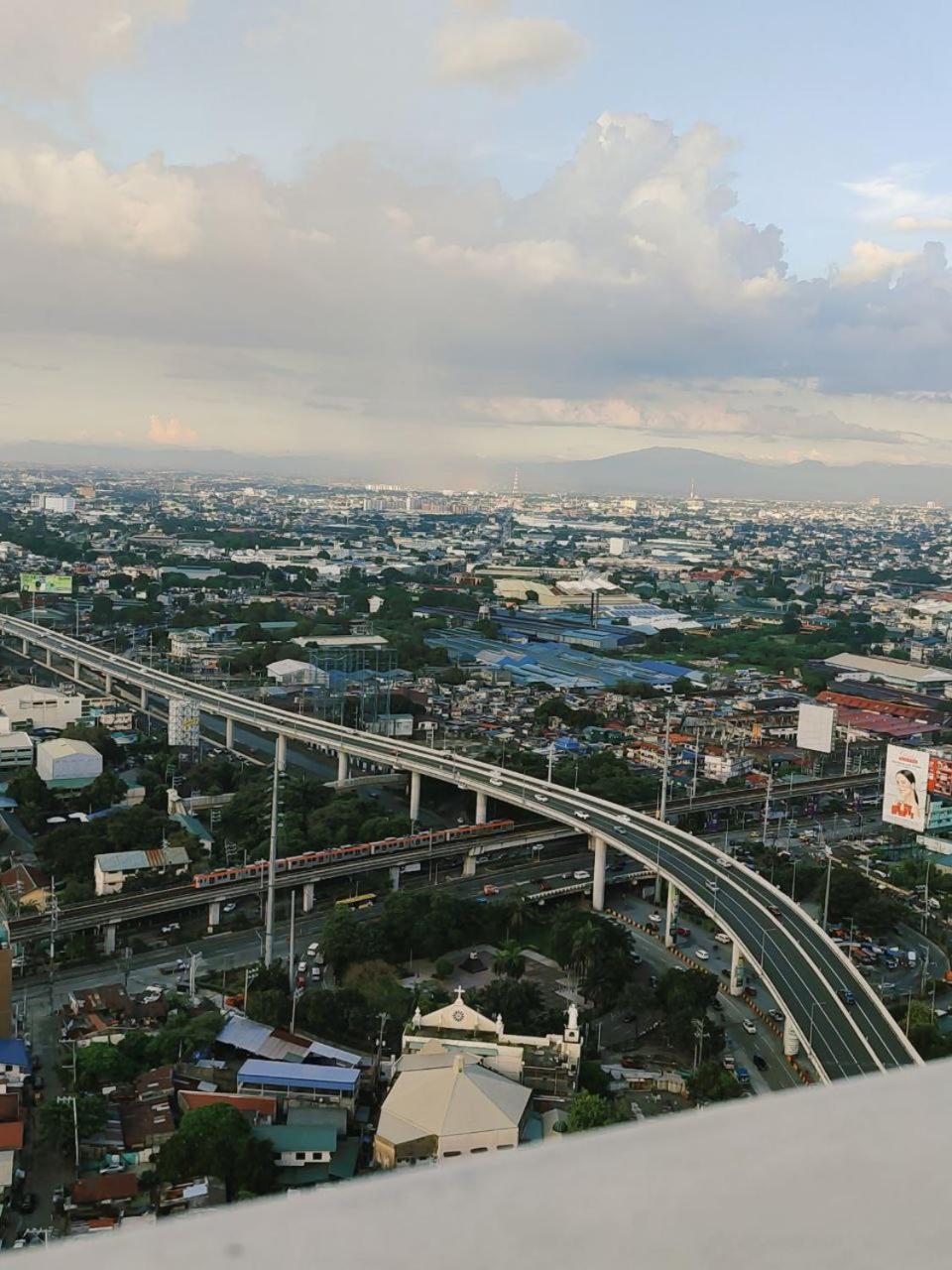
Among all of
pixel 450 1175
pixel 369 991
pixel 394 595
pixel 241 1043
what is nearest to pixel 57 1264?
pixel 450 1175

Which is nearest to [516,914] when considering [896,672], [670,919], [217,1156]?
[670,919]

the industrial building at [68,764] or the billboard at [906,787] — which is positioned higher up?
the billboard at [906,787]

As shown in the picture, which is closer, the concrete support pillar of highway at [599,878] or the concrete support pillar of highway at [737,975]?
the concrete support pillar of highway at [737,975]

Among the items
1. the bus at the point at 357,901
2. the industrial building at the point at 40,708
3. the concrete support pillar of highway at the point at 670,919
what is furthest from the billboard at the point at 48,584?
the concrete support pillar of highway at the point at 670,919

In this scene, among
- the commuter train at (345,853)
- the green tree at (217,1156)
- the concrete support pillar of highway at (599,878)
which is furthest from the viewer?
the concrete support pillar of highway at (599,878)

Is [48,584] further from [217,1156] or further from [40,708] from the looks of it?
[217,1156]

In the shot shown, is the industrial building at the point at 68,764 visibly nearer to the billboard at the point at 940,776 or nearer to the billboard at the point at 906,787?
the billboard at the point at 906,787

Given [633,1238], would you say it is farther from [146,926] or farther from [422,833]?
[422,833]

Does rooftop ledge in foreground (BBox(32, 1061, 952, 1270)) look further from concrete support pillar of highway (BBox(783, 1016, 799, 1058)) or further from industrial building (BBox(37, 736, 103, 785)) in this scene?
industrial building (BBox(37, 736, 103, 785))
